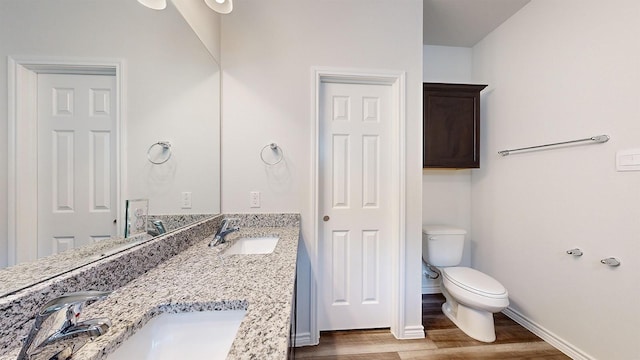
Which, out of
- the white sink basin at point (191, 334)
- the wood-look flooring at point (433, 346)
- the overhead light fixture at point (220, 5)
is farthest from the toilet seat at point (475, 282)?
the overhead light fixture at point (220, 5)

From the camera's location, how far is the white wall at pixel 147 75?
0.57 meters

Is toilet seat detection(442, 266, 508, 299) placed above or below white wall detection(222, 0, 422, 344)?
below

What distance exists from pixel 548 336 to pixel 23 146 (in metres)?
2.93

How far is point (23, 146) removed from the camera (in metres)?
0.57

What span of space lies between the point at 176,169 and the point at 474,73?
2853mm

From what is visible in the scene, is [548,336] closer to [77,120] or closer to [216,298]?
[216,298]

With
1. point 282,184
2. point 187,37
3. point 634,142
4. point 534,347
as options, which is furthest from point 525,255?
point 187,37

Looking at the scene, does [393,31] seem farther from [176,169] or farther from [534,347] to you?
[534,347]

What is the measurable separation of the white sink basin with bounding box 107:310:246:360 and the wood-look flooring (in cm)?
120

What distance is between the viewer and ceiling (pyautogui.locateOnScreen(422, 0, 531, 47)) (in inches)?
74.6

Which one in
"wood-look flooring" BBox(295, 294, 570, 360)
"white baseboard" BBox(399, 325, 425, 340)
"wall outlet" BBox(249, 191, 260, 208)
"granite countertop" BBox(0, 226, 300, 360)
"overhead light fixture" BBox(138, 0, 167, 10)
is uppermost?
"overhead light fixture" BBox(138, 0, 167, 10)

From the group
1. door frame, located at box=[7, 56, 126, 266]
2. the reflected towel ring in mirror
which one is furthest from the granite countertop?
the reflected towel ring in mirror

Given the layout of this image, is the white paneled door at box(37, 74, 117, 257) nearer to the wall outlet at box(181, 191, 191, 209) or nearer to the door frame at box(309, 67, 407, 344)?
the wall outlet at box(181, 191, 191, 209)

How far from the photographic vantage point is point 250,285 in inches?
31.6
